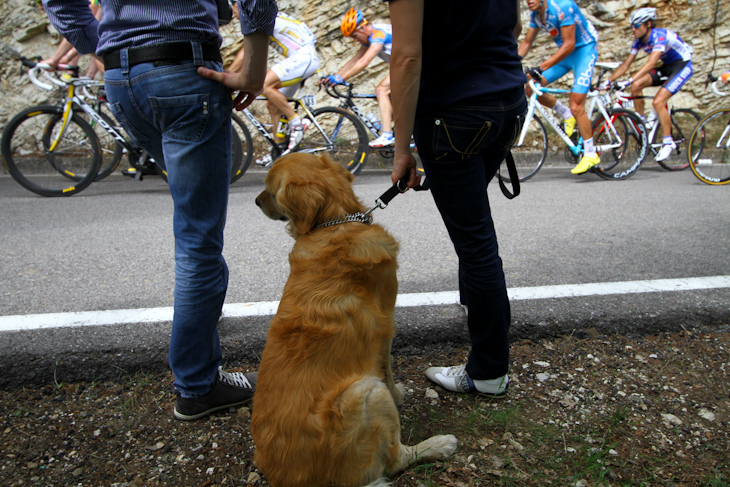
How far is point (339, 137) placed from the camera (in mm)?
7891

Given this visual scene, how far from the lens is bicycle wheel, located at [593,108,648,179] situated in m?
7.56

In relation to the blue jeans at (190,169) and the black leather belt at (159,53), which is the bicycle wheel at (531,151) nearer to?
the blue jeans at (190,169)

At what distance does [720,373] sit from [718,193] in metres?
5.01

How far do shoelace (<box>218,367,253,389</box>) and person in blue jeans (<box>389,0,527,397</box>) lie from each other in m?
1.07

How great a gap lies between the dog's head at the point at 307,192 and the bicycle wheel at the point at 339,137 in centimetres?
570

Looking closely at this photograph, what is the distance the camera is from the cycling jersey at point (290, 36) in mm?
7082

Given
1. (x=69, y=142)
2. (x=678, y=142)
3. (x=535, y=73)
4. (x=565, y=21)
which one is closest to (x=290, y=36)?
(x=69, y=142)

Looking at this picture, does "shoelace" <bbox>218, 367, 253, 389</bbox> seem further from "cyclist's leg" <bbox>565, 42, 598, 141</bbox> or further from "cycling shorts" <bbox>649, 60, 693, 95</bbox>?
"cycling shorts" <bbox>649, 60, 693, 95</bbox>

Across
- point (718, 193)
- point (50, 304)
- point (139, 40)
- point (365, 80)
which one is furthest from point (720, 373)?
point (365, 80)

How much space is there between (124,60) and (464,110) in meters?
1.27

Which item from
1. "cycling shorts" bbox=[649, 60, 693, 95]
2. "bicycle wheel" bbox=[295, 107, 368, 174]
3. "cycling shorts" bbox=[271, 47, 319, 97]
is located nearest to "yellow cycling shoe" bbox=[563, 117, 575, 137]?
"cycling shorts" bbox=[649, 60, 693, 95]

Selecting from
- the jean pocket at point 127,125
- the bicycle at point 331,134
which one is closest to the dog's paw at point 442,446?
the jean pocket at point 127,125

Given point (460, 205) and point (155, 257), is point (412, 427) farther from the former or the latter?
point (155, 257)

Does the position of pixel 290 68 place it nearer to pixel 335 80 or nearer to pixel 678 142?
pixel 335 80
